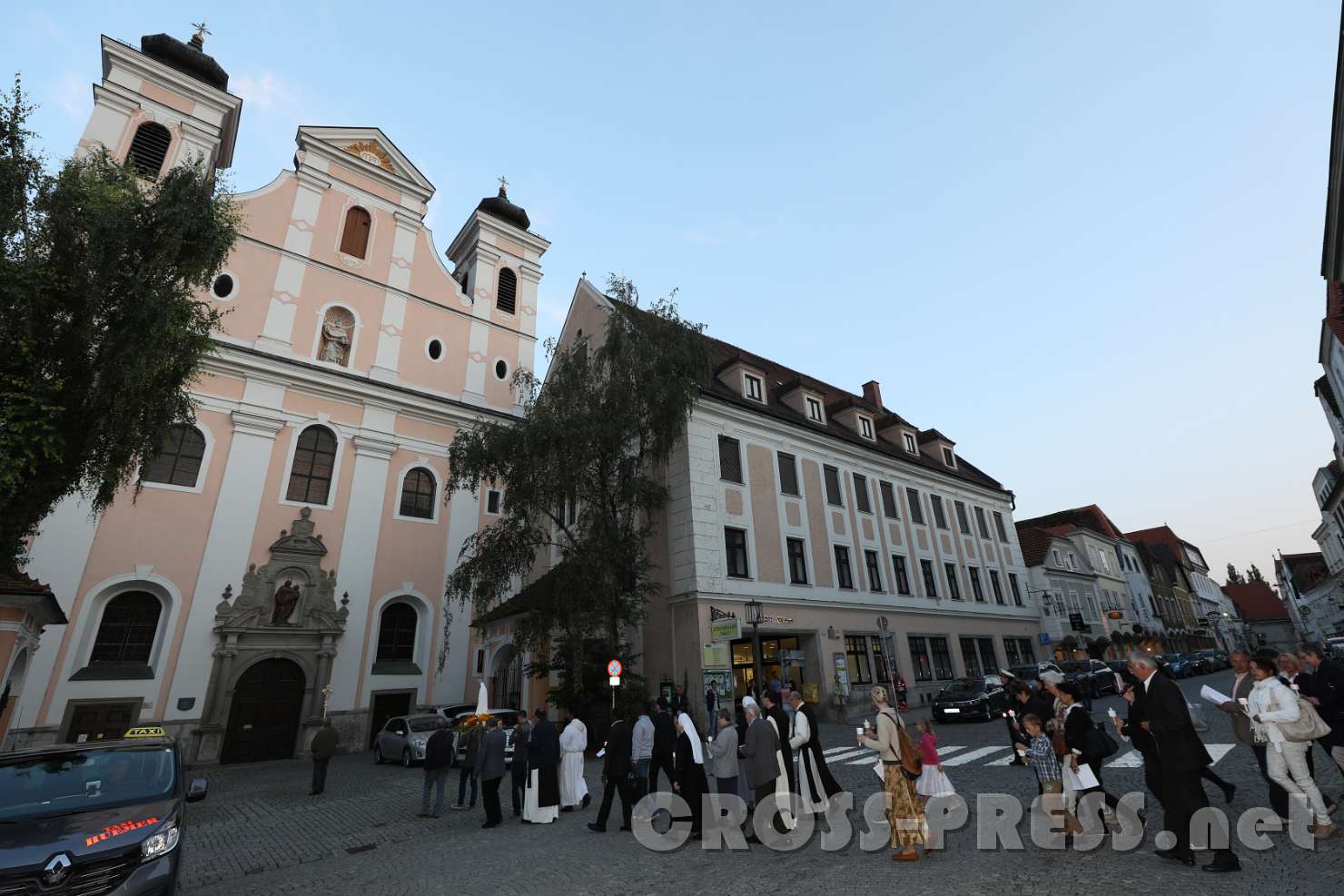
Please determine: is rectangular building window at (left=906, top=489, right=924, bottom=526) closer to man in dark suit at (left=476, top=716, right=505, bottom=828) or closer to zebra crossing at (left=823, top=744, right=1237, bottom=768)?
zebra crossing at (left=823, top=744, right=1237, bottom=768)

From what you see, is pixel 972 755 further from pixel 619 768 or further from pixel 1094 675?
pixel 1094 675

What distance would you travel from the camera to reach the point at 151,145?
2595 centimetres

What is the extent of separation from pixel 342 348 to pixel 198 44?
1637 cm

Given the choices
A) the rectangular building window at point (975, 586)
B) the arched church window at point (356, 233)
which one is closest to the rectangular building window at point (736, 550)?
the rectangular building window at point (975, 586)

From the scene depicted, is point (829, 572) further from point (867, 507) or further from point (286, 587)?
point (286, 587)

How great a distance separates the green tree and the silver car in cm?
989

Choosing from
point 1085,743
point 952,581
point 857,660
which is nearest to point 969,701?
point 857,660

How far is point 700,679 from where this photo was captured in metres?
19.0

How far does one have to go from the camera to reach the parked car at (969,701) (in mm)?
19125

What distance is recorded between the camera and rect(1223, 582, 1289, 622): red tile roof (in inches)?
3812

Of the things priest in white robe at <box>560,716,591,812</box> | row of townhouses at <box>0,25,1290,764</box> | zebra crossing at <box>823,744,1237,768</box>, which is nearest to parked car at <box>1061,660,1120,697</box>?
row of townhouses at <box>0,25,1290,764</box>

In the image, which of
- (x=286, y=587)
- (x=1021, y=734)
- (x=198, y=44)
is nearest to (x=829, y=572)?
(x=1021, y=734)

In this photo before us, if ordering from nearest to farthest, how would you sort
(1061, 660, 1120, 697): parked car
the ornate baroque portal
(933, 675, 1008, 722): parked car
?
(933, 675, 1008, 722): parked car
the ornate baroque portal
(1061, 660, 1120, 697): parked car

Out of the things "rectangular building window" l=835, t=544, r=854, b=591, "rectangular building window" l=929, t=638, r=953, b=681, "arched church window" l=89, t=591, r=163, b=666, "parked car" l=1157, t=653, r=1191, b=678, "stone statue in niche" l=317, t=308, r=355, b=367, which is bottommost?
"parked car" l=1157, t=653, r=1191, b=678
